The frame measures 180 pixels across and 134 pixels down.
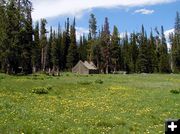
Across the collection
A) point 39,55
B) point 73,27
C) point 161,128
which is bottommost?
point 161,128

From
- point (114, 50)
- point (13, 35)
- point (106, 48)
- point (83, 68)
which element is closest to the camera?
point (13, 35)

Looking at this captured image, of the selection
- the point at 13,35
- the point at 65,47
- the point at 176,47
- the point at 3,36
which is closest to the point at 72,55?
the point at 65,47

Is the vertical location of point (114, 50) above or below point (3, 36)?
above

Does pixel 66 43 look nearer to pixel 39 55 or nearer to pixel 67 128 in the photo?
pixel 39 55

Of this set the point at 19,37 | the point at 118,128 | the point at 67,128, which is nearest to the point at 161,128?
the point at 118,128

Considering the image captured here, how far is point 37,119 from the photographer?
1702 centimetres

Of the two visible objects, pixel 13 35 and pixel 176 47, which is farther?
pixel 176 47

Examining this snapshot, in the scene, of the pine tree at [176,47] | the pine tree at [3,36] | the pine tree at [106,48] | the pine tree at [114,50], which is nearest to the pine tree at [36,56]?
the pine tree at [106,48]

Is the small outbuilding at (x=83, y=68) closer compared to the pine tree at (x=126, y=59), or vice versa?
the small outbuilding at (x=83, y=68)

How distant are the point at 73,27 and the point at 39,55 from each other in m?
19.3

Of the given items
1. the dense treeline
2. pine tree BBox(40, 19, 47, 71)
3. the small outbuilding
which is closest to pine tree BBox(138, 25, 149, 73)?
the dense treeline

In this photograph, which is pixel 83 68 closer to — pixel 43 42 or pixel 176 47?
pixel 43 42

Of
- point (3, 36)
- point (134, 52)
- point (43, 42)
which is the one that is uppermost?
point (43, 42)

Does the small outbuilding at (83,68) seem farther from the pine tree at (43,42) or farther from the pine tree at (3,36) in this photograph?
the pine tree at (3,36)
